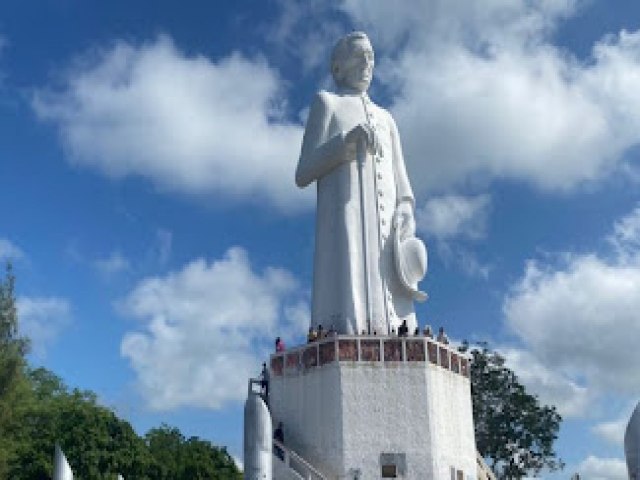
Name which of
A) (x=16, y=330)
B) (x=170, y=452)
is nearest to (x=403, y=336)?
(x=16, y=330)

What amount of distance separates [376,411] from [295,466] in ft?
7.90

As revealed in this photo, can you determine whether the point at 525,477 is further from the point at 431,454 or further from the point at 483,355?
A: the point at 431,454

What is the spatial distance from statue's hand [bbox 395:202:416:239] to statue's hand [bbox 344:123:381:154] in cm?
227

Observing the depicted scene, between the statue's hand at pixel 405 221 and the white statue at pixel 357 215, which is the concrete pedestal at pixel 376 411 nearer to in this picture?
the white statue at pixel 357 215

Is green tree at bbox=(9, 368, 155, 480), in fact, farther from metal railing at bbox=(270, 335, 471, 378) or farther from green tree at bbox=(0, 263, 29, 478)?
metal railing at bbox=(270, 335, 471, 378)

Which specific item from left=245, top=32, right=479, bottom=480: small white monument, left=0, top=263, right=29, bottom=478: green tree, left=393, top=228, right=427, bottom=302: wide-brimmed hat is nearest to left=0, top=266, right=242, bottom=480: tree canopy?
left=0, top=263, right=29, bottom=478: green tree

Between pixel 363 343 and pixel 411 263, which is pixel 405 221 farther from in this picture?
pixel 363 343

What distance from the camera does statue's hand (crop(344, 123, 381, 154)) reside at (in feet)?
84.8

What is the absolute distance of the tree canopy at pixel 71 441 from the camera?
30125mm

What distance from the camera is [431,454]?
885 inches

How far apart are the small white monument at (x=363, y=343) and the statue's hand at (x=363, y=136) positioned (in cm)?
3

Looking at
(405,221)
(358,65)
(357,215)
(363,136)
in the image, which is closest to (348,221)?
(357,215)

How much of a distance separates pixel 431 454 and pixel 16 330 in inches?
612

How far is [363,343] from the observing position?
912 inches
